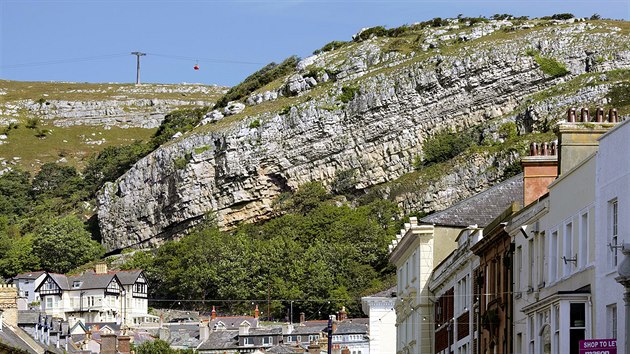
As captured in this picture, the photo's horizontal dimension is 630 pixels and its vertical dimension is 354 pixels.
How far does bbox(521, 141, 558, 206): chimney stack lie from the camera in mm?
42156

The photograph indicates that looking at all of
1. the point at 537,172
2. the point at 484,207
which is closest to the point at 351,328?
the point at 484,207

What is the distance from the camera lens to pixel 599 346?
93.9ft

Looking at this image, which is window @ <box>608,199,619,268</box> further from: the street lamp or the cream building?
the cream building

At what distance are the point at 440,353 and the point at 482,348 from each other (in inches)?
411

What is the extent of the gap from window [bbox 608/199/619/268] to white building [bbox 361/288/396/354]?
53995 millimetres

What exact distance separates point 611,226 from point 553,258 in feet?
15.4

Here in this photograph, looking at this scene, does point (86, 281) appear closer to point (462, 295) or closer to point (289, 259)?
point (289, 259)

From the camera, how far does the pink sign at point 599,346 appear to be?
28.5 metres

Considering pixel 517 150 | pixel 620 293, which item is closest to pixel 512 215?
pixel 620 293

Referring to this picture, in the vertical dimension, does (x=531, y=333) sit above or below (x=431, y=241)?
below

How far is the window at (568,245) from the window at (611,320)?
3124 millimetres

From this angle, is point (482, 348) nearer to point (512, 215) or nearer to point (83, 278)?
point (512, 215)

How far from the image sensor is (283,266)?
575ft

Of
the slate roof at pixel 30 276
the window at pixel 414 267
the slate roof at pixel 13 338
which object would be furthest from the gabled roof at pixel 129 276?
the window at pixel 414 267
